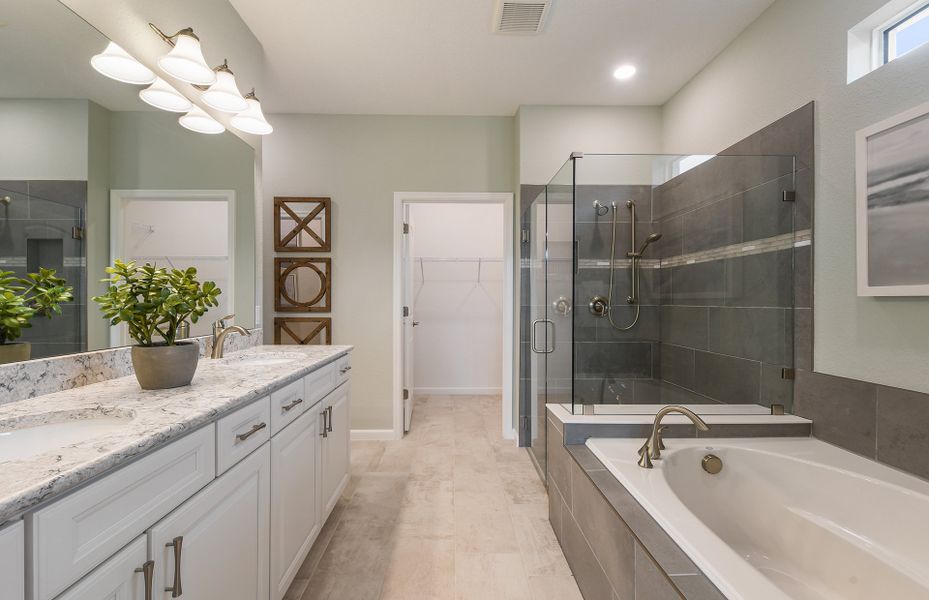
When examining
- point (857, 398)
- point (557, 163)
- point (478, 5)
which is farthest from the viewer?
point (557, 163)

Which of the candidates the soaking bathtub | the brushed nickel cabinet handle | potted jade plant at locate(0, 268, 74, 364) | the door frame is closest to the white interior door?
the door frame

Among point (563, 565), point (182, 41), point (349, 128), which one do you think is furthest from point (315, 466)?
point (349, 128)

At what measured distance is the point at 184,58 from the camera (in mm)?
1680

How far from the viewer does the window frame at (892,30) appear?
4.91 feet

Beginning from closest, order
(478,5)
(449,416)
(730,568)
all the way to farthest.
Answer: (730,568), (478,5), (449,416)

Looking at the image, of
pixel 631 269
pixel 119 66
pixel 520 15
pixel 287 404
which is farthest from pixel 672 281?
pixel 119 66

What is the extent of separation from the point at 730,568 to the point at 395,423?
2.72 m

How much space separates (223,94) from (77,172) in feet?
2.79

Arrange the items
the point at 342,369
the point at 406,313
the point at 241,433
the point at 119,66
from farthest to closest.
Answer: the point at 406,313 → the point at 342,369 → the point at 119,66 → the point at 241,433

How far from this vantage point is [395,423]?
3.40 metres

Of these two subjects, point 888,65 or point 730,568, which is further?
point 888,65

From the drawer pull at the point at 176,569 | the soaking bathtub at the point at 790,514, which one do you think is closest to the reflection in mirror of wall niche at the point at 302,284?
the soaking bathtub at the point at 790,514

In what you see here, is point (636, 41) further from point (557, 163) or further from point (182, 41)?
point (182, 41)

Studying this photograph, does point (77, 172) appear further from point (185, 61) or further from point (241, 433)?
point (241, 433)
